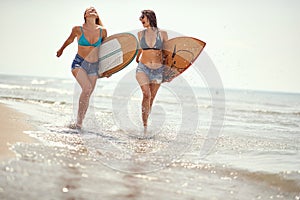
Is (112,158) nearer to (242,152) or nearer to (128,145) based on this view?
(128,145)

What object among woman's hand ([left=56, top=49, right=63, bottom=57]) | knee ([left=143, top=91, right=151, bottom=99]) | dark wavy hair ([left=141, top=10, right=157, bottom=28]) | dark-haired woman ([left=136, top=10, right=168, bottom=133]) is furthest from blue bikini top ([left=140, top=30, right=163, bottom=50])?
woman's hand ([left=56, top=49, right=63, bottom=57])

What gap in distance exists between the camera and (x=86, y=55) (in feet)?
19.6

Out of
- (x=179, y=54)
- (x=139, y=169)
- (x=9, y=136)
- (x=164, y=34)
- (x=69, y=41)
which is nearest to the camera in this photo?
(x=139, y=169)

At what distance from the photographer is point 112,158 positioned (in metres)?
3.82

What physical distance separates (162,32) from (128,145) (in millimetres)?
2322

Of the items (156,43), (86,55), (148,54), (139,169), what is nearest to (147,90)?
(148,54)

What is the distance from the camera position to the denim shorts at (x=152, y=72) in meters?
6.34

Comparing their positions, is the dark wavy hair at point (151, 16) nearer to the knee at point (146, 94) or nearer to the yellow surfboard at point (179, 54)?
the yellow surfboard at point (179, 54)

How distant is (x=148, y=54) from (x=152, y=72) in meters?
0.30

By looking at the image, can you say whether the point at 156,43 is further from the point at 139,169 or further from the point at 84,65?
the point at 139,169

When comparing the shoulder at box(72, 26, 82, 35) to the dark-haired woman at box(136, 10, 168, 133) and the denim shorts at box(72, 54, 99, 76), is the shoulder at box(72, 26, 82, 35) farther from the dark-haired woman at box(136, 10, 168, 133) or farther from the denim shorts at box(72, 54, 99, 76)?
the dark-haired woman at box(136, 10, 168, 133)

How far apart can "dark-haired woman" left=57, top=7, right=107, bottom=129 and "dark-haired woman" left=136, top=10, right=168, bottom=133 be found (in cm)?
72

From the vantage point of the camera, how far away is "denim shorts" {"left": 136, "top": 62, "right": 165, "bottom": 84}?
6.34 metres

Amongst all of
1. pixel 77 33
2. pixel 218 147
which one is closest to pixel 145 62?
pixel 77 33
